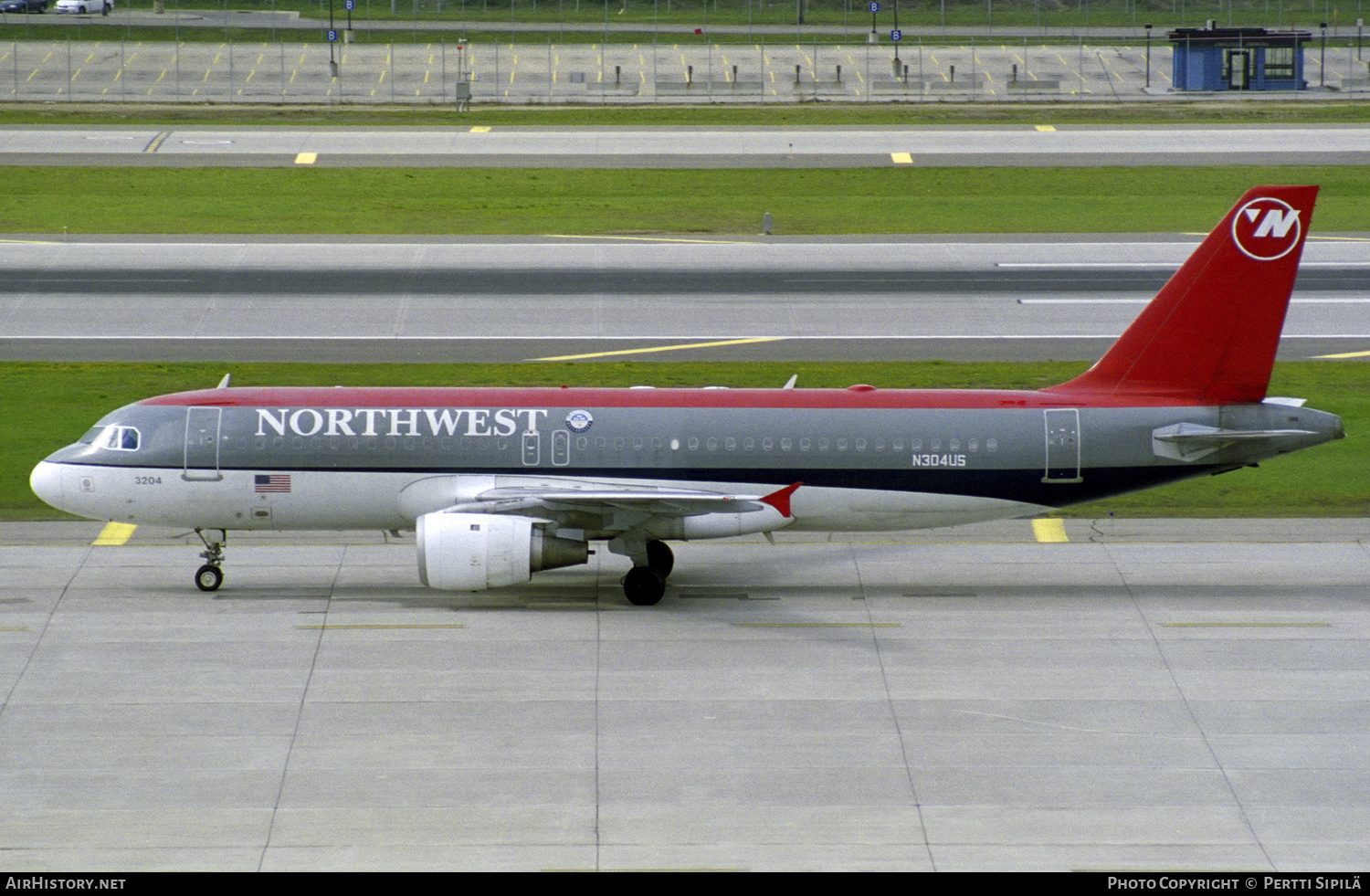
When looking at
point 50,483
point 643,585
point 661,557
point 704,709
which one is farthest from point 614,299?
point 704,709

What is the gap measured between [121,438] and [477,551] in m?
7.86

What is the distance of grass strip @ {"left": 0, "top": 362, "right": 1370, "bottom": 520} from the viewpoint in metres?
41.2

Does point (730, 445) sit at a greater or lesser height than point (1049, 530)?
greater

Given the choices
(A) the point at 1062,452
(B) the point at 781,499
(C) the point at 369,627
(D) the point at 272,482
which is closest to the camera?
(B) the point at 781,499

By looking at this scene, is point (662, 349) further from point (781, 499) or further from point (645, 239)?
point (781, 499)

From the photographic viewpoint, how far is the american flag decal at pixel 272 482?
3219 centimetres

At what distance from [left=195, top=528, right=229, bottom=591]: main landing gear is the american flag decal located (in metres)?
1.68

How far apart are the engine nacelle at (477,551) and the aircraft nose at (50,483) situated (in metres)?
7.61

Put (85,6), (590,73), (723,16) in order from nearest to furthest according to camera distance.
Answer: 1. (590,73)
2. (85,6)
3. (723,16)

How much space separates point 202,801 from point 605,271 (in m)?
43.7

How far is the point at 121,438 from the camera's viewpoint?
32531 millimetres

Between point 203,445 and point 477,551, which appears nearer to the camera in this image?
point 477,551

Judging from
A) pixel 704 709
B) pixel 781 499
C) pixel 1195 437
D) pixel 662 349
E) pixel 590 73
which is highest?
pixel 590 73
